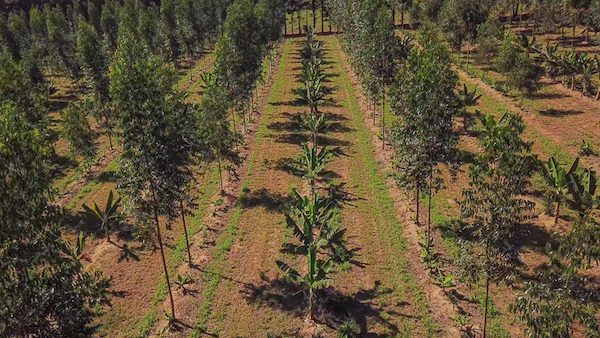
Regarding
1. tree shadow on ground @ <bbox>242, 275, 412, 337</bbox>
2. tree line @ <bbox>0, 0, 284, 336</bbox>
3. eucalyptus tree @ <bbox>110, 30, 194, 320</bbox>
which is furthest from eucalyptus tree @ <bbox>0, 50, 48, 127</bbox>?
tree shadow on ground @ <bbox>242, 275, 412, 337</bbox>

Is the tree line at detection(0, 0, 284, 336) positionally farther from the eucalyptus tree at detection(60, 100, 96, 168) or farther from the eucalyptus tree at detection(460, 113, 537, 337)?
the eucalyptus tree at detection(460, 113, 537, 337)

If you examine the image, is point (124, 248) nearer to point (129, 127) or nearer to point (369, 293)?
point (129, 127)

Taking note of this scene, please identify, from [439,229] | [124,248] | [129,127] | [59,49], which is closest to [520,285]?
[439,229]

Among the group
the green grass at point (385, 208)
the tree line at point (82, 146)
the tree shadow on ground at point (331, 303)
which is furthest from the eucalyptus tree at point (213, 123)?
the tree shadow on ground at point (331, 303)

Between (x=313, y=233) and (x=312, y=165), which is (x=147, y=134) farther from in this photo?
(x=312, y=165)

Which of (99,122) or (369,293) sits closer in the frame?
(369,293)

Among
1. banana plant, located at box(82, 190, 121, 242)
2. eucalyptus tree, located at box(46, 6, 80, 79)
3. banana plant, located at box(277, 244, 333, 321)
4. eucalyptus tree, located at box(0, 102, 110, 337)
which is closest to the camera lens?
eucalyptus tree, located at box(0, 102, 110, 337)
